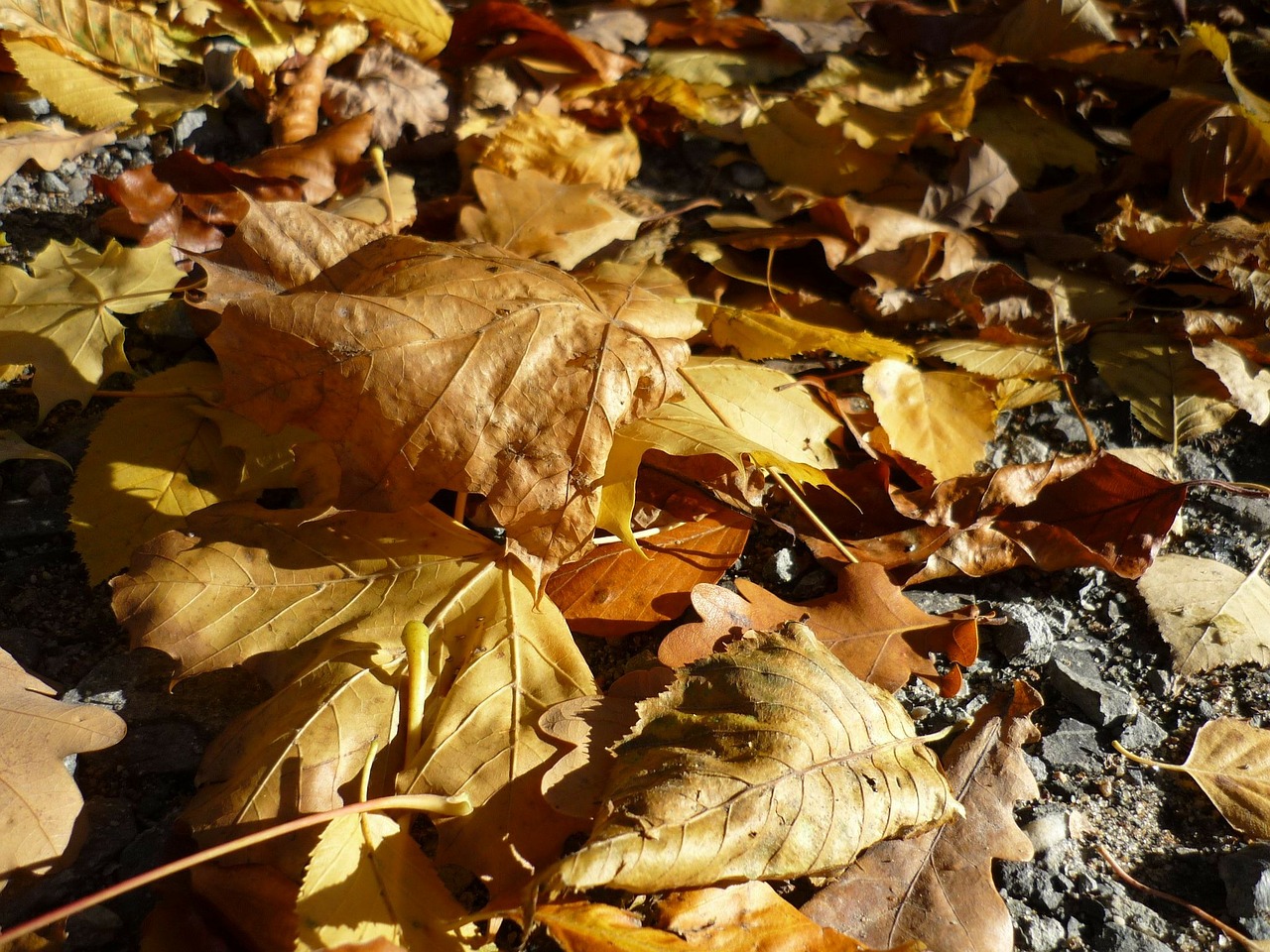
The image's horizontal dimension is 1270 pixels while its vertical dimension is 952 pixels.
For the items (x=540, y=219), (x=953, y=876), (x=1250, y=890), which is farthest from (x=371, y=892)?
(x=540, y=219)

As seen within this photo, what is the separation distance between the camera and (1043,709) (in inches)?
58.7

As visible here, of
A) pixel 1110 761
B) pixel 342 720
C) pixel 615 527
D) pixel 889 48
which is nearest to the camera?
pixel 342 720

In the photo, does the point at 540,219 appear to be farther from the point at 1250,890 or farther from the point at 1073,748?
the point at 1250,890

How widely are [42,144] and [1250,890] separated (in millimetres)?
2506

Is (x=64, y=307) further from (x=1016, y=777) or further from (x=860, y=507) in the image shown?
(x=1016, y=777)

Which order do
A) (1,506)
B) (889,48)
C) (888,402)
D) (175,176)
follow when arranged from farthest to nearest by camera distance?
(889,48) < (175,176) < (888,402) < (1,506)

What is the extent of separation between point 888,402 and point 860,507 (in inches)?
9.3

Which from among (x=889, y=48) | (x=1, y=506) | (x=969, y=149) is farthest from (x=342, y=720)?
(x=889, y=48)

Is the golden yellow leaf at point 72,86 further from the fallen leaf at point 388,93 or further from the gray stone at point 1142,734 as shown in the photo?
the gray stone at point 1142,734

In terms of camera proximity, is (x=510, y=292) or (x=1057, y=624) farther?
(x=1057, y=624)

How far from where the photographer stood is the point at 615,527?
1330 millimetres

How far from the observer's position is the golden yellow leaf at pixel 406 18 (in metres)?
2.33

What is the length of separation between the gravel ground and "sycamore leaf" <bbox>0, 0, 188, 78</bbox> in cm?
56

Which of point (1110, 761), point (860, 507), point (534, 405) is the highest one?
point (534, 405)
